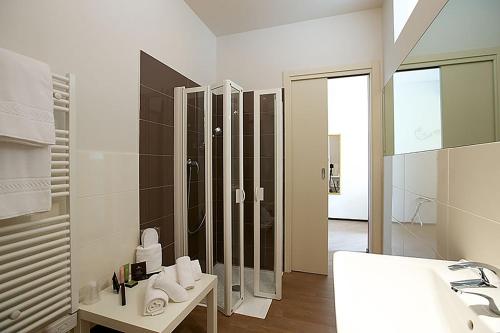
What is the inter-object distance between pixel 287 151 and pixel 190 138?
1093mm

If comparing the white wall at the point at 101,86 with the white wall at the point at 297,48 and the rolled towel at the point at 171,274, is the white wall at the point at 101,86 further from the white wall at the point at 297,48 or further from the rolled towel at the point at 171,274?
the white wall at the point at 297,48

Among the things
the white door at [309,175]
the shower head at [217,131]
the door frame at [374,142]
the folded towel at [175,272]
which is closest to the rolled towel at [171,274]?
the folded towel at [175,272]

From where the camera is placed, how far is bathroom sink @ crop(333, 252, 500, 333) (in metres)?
0.62

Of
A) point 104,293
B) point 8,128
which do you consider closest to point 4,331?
point 104,293

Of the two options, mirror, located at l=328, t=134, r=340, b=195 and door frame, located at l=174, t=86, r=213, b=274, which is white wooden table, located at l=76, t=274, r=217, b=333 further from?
mirror, located at l=328, t=134, r=340, b=195

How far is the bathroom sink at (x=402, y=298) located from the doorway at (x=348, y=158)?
3.77 meters

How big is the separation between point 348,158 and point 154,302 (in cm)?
456

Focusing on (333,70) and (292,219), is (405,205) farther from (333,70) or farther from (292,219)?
(333,70)

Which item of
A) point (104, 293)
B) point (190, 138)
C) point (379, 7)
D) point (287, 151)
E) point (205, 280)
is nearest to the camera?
point (104, 293)

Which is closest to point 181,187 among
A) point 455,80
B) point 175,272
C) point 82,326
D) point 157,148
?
point 157,148

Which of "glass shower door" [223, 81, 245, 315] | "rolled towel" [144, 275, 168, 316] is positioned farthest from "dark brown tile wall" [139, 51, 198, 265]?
"rolled towel" [144, 275, 168, 316]

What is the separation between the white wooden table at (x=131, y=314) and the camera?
109cm

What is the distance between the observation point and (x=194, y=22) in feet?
7.77

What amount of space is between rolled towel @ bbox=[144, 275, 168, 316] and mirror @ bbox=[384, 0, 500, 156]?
5.02 ft
